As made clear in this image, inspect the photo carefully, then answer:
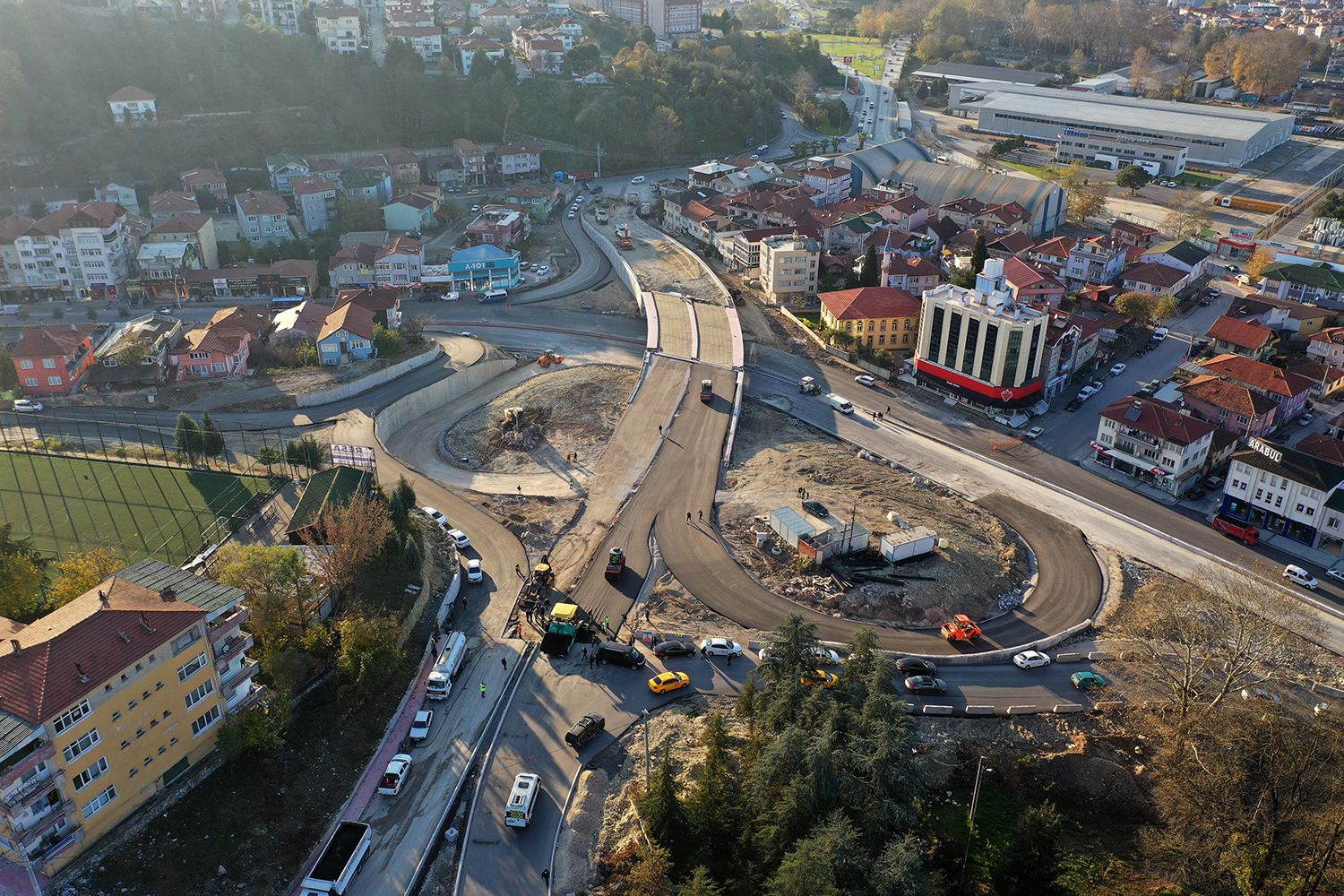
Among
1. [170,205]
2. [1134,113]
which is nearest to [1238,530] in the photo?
[170,205]

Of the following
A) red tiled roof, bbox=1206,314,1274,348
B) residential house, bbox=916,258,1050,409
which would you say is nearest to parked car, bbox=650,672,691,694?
residential house, bbox=916,258,1050,409

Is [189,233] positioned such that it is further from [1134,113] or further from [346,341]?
[1134,113]

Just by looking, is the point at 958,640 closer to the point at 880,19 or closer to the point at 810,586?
the point at 810,586

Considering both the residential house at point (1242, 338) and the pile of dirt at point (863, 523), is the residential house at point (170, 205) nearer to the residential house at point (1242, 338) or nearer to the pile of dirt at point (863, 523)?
the pile of dirt at point (863, 523)

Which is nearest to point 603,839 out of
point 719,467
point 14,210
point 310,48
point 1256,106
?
point 719,467

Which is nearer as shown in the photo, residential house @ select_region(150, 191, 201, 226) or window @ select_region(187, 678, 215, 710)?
window @ select_region(187, 678, 215, 710)

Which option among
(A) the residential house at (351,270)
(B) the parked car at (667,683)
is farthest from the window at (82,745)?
(A) the residential house at (351,270)

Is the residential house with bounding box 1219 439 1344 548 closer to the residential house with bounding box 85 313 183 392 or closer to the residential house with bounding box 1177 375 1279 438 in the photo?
the residential house with bounding box 1177 375 1279 438
